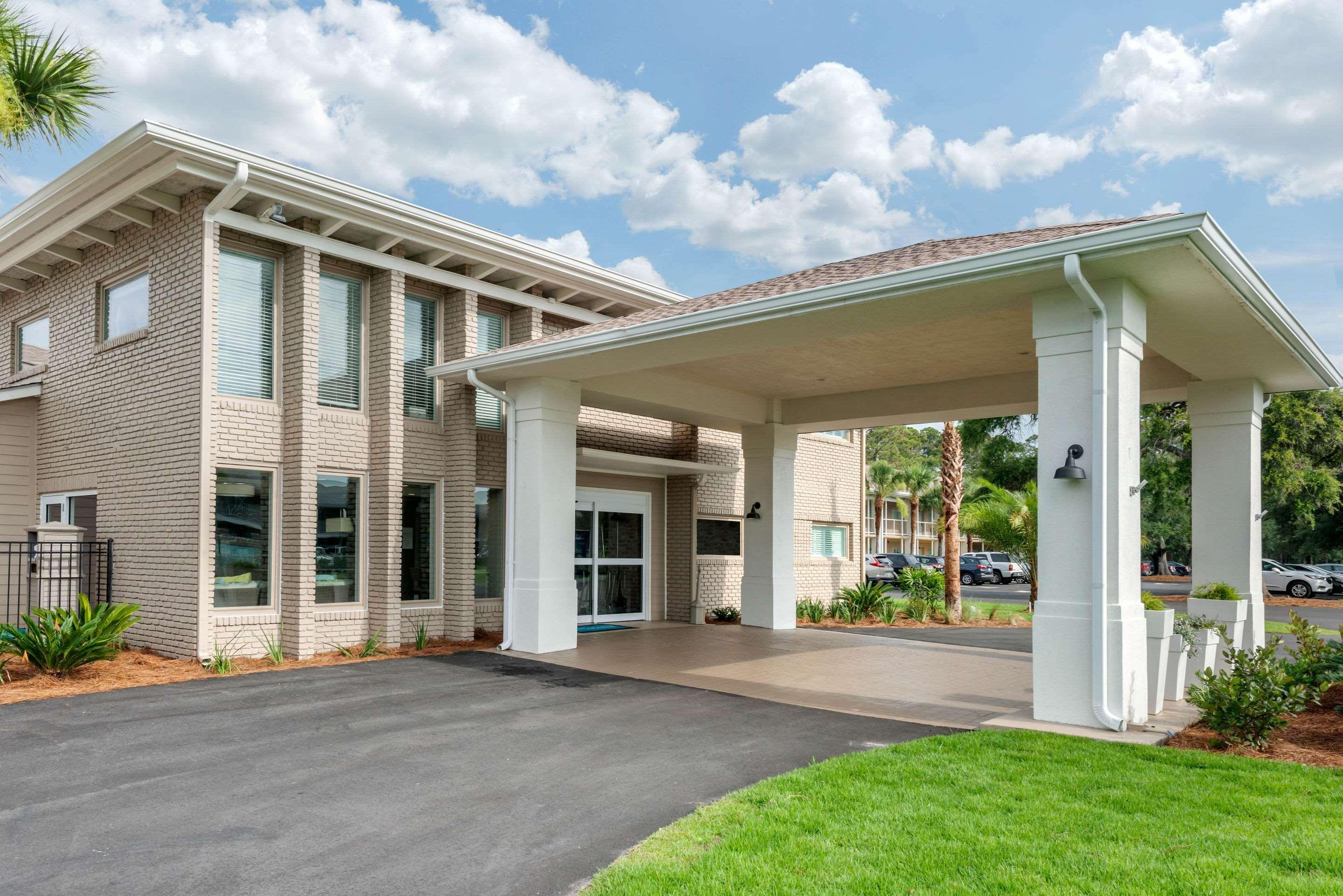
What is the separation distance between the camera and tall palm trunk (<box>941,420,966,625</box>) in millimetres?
21562

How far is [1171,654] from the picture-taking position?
28.0 ft

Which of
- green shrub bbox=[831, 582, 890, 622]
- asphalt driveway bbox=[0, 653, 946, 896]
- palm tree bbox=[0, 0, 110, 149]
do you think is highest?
palm tree bbox=[0, 0, 110, 149]

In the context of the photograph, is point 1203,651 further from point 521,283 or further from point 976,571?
point 976,571

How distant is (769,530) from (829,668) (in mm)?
5305

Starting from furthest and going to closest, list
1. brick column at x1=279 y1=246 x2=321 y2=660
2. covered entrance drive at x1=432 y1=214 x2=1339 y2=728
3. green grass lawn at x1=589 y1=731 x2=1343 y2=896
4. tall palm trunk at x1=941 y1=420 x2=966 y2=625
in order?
1. tall palm trunk at x1=941 y1=420 x2=966 y2=625
2. brick column at x1=279 y1=246 x2=321 y2=660
3. covered entrance drive at x1=432 y1=214 x2=1339 y2=728
4. green grass lawn at x1=589 y1=731 x2=1343 y2=896

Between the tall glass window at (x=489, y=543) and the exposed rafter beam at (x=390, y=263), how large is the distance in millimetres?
3217

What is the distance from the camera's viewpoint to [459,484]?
45.0 feet

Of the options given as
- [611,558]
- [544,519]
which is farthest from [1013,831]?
[611,558]

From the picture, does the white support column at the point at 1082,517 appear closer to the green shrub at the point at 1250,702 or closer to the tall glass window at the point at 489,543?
the green shrub at the point at 1250,702

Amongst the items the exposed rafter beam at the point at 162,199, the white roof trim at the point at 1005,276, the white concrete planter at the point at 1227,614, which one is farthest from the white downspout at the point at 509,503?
the white concrete planter at the point at 1227,614

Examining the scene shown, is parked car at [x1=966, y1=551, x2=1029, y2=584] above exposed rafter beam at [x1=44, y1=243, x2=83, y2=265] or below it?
below

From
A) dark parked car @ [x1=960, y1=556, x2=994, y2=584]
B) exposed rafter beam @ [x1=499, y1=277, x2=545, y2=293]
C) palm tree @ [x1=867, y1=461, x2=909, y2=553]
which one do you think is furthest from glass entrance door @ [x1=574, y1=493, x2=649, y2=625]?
palm tree @ [x1=867, y1=461, x2=909, y2=553]

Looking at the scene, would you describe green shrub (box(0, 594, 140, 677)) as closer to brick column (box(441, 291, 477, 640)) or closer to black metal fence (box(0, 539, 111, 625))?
black metal fence (box(0, 539, 111, 625))

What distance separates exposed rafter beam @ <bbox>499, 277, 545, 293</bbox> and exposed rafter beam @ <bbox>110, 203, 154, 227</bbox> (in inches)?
199
